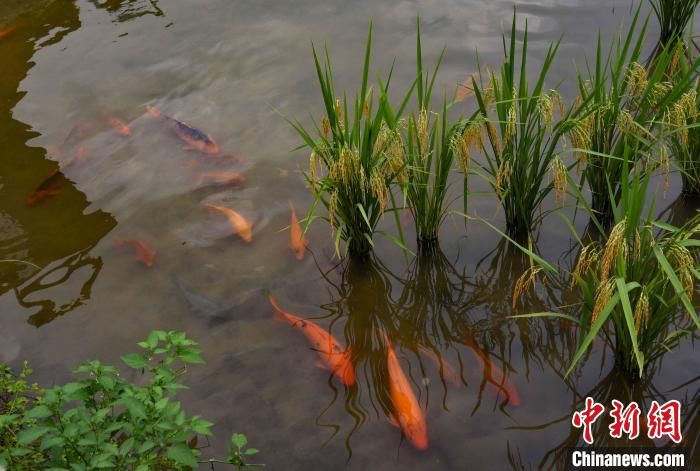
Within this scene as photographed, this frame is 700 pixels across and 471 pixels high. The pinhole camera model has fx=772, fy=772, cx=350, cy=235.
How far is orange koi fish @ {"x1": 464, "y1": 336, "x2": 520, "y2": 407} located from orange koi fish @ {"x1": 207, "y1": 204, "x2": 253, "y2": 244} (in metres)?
1.46

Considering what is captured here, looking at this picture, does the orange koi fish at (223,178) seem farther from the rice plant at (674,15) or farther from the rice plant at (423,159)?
the rice plant at (674,15)

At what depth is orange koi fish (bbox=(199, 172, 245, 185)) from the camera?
478 cm

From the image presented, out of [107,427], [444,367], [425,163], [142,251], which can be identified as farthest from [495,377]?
[142,251]

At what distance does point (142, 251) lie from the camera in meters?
4.35

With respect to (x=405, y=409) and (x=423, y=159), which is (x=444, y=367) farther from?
(x=423, y=159)

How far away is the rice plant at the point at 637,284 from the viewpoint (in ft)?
9.20

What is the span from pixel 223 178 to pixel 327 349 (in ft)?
5.14

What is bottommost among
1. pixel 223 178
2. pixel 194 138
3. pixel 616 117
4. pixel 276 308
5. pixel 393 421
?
pixel 393 421

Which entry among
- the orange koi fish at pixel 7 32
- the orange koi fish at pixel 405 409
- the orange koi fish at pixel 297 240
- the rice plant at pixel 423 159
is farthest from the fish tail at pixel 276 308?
the orange koi fish at pixel 7 32

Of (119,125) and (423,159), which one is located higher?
(423,159)

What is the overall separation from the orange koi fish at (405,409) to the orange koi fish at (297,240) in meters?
0.91

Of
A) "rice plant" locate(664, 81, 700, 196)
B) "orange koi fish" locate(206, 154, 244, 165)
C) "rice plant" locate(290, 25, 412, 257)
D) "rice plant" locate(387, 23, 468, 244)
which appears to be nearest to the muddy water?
"orange koi fish" locate(206, 154, 244, 165)

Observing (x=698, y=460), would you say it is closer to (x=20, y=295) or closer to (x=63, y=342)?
(x=63, y=342)

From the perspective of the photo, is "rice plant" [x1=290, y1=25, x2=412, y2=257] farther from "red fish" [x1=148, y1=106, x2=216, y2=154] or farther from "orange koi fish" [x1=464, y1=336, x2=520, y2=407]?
"red fish" [x1=148, y1=106, x2=216, y2=154]
